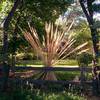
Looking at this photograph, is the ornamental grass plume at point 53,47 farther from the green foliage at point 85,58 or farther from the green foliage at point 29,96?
the green foliage at point 29,96

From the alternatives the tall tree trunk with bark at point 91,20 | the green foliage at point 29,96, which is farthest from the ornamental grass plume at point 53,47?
the green foliage at point 29,96

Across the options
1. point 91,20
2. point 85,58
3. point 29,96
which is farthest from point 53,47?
point 29,96

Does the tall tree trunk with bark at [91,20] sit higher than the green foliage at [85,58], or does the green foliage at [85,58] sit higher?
the tall tree trunk with bark at [91,20]

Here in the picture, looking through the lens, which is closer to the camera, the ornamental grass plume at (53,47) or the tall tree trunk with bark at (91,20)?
the tall tree trunk with bark at (91,20)

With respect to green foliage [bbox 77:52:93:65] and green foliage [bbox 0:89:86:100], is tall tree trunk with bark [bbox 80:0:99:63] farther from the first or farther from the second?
green foliage [bbox 0:89:86:100]

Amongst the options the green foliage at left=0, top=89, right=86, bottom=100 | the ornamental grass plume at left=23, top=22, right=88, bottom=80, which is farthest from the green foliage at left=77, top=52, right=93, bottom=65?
the green foliage at left=0, top=89, right=86, bottom=100

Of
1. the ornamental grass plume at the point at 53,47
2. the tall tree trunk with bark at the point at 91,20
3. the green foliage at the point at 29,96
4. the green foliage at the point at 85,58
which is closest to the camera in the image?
the green foliage at the point at 29,96

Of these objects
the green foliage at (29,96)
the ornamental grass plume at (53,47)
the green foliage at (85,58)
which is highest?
the ornamental grass plume at (53,47)

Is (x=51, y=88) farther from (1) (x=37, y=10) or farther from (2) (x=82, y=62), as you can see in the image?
(1) (x=37, y=10)

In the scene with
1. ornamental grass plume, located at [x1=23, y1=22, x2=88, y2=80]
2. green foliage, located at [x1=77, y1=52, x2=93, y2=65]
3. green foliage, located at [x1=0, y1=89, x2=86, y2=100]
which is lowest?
green foliage, located at [x1=0, y1=89, x2=86, y2=100]

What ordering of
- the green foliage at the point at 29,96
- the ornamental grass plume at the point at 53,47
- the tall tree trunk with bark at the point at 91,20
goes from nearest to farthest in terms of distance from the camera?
the green foliage at the point at 29,96, the tall tree trunk with bark at the point at 91,20, the ornamental grass plume at the point at 53,47

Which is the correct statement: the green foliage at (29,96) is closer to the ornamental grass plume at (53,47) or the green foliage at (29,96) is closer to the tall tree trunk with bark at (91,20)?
the tall tree trunk with bark at (91,20)

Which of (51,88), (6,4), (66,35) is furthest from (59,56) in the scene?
(6,4)

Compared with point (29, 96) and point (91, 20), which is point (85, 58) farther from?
point (29, 96)
